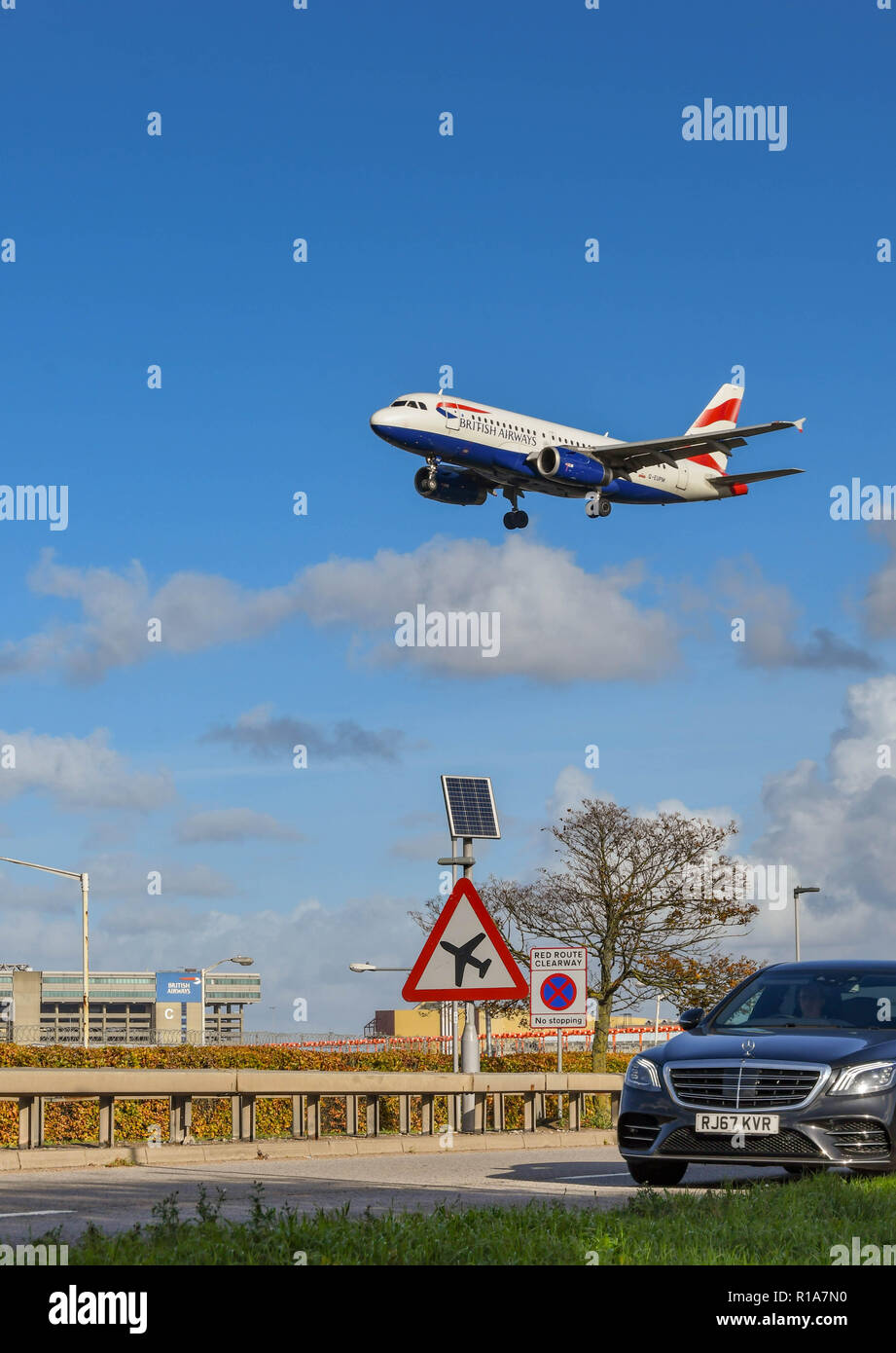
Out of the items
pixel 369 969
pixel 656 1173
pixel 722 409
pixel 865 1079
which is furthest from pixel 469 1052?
pixel 722 409

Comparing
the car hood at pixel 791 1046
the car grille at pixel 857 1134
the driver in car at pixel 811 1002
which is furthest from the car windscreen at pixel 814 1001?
the car grille at pixel 857 1134

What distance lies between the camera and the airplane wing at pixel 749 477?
53.9 metres

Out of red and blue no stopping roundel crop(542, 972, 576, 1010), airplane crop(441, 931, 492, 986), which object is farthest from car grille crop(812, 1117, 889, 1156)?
red and blue no stopping roundel crop(542, 972, 576, 1010)

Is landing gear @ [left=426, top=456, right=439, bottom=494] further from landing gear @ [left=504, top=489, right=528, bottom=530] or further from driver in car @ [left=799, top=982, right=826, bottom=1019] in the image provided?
driver in car @ [left=799, top=982, right=826, bottom=1019]

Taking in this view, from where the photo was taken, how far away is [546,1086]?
18625 mm

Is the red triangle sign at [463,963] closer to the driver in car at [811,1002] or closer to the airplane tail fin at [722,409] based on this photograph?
the driver in car at [811,1002]

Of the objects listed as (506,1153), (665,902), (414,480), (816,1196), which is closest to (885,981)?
(816,1196)

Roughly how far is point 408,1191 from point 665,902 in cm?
4467

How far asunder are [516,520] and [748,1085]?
131 ft

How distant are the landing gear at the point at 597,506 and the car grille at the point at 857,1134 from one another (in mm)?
39333

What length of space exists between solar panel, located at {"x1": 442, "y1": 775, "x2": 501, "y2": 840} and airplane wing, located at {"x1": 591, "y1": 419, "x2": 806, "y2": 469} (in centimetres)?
3189

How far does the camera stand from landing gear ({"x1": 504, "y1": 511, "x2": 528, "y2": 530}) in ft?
164

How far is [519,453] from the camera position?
4681cm
